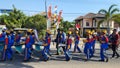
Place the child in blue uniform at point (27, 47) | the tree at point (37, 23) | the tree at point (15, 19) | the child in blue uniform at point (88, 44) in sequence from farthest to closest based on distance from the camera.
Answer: the tree at point (15, 19)
the tree at point (37, 23)
the child in blue uniform at point (88, 44)
the child in blue uniform at point (27, 47)

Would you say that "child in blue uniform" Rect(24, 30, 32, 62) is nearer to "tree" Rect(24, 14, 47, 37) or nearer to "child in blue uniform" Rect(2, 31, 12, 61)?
"child in blue uniform" Rect(2, 31, 12, 61)

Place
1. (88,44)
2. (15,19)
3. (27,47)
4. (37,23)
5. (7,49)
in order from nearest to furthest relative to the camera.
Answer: (27,47) → (7,49) → (88,44) → (37,23) → (15,19)

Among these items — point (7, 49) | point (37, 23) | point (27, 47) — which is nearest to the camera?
point (27, 47)

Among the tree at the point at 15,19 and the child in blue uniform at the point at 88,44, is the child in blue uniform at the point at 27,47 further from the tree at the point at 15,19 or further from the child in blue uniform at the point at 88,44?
the tree at the point at 15,19

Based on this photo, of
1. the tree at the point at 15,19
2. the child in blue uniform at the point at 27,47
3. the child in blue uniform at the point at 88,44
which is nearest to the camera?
the child in blue uniform at the point at 27,47

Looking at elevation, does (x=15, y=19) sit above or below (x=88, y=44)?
above

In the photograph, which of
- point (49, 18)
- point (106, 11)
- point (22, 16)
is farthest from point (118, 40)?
point (106, 11)

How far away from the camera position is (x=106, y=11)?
197 ft

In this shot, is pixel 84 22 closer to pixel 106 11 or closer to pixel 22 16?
pixel 106 11

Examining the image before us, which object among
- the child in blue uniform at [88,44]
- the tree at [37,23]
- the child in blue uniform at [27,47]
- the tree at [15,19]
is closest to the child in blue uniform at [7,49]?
the child in blue uniform at [27,47]

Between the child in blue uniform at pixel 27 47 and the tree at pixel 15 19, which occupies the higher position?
the tree at pixel 15 19

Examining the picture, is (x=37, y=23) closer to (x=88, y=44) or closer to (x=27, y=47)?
(x=88, y=44)

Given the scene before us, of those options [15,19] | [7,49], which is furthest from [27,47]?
[15,19]

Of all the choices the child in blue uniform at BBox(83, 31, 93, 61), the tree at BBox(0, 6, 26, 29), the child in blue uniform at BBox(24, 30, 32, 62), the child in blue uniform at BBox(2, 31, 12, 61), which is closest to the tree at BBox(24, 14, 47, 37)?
the tree at BBox(0, 6, 26, 29)
